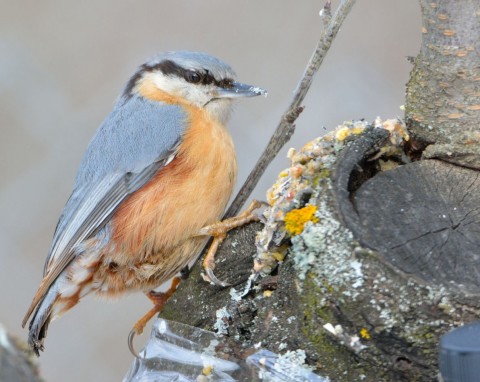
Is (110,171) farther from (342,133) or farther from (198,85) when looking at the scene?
(342,133)

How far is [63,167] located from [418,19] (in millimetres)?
1645

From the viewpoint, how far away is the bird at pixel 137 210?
8.12 ft

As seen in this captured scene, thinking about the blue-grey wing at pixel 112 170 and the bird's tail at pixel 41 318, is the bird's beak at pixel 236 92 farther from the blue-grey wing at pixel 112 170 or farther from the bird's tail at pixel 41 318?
the bird's tail at pixel 41 318

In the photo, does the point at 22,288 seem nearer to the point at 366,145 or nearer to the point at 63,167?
the point at 63,167

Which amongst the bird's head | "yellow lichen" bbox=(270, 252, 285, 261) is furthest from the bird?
"yellow lichen" bbox=(270, 252, 285, 261)

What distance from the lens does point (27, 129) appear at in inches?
153

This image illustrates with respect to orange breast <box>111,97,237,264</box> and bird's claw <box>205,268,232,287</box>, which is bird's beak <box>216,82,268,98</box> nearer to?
orange breast <box>111,97,237,264</box>

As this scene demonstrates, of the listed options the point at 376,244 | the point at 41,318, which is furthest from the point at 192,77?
the point at 376,244

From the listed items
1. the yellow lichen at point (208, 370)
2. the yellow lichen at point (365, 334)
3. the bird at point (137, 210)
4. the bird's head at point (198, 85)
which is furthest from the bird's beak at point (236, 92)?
the yellow lichen at point (365, 334)

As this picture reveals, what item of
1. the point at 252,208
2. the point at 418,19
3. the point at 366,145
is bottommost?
the point at 252,208

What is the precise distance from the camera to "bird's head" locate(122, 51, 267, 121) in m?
2.72

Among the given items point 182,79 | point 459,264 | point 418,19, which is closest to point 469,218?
point 459,264

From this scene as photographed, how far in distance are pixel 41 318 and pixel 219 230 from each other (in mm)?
603

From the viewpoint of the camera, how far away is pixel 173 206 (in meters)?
2.48
